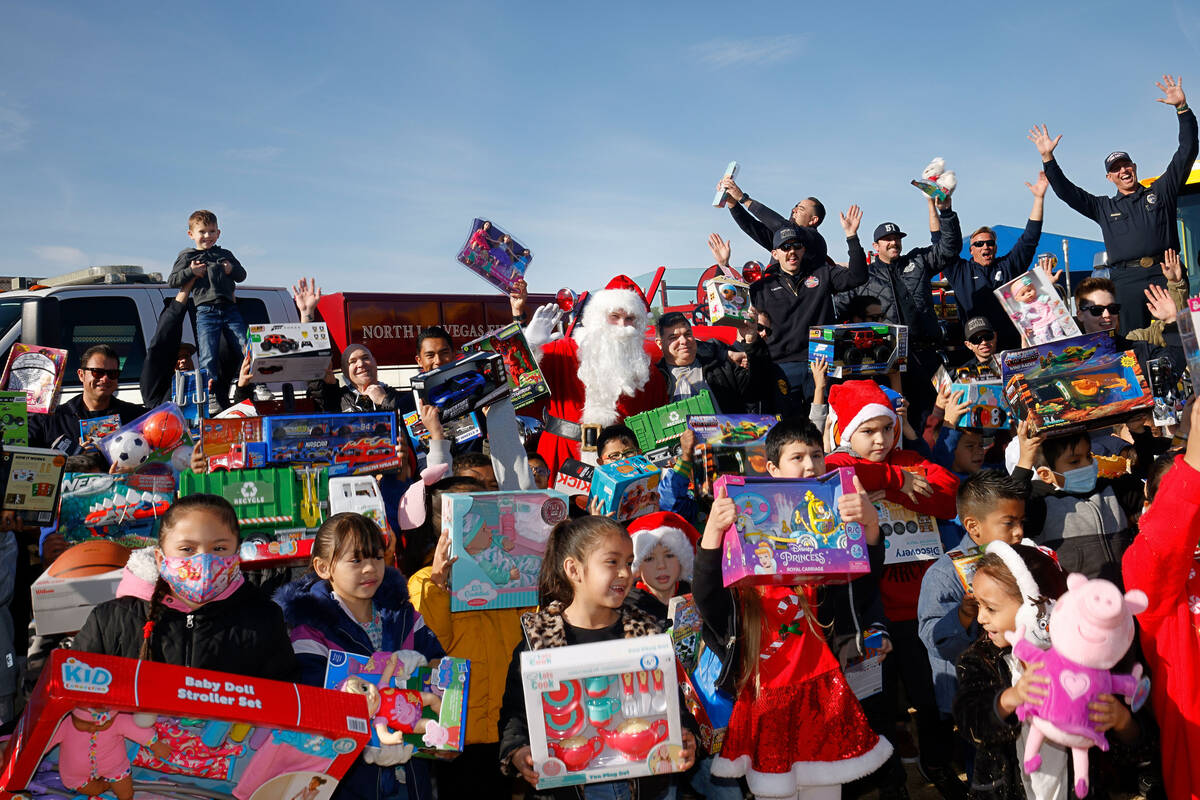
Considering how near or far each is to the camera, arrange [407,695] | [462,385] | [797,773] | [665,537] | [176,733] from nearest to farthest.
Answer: [176,733], [407,695], [797,773], [665,537], [462,385]

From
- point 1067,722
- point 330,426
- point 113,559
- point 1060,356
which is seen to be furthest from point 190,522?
point 1060,356

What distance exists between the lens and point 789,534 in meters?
3.50

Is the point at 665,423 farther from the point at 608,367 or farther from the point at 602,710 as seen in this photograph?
the point at 602,710

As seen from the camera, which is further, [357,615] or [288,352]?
[288,352]

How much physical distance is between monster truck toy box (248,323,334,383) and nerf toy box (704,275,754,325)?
270cm

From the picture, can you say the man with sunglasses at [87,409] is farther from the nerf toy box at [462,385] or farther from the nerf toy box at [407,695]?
the nerf toy box at [407,695]

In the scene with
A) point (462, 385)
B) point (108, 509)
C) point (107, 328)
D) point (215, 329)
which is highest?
point (107, 328)

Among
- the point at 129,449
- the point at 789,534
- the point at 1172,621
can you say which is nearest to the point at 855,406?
the point at 789,534

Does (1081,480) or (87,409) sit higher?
(87,409)

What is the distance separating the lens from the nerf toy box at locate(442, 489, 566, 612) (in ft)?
14.2

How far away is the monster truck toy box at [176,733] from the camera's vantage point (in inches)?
106

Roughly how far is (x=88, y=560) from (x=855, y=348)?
15.6ft

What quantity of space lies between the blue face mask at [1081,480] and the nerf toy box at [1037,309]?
166 centimetres

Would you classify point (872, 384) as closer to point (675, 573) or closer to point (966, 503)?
point (966, 503)
